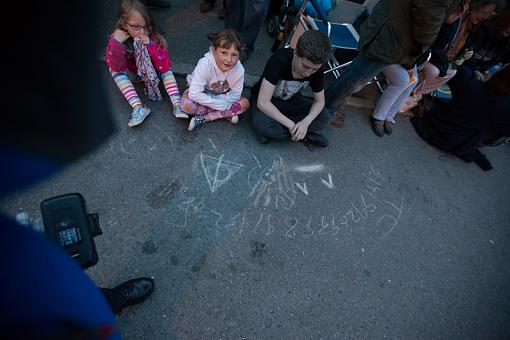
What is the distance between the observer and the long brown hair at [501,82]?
9.33ft

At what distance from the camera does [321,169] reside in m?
2.86

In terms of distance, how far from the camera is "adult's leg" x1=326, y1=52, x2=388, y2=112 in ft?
8.95

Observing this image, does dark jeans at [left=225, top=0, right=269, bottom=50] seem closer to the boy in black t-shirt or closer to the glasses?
the boy in black t-shirt

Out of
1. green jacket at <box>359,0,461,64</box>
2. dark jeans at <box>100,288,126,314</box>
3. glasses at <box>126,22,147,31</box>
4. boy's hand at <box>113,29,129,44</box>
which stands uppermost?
green jacket at <box>359,0,461,64</box>

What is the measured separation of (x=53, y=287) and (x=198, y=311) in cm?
141

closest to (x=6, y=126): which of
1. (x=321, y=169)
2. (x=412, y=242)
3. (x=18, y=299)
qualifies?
(x=18, y=299)

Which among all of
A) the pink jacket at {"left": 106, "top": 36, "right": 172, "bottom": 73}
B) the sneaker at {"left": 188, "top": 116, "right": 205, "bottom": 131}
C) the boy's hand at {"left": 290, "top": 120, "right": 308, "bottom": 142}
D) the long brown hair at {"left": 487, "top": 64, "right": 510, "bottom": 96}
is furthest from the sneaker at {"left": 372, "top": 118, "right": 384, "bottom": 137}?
the pink jacket at {"left": 106, "top": 36, "right": 172, "bottom": 73}

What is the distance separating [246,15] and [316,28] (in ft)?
2.55

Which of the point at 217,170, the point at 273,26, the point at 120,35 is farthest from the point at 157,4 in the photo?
the point at 217,170

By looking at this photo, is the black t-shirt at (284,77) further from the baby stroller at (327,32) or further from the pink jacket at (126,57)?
the pink jacket at (126,57)

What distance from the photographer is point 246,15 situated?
10.0 ft

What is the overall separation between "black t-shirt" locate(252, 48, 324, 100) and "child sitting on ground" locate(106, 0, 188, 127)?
85cm

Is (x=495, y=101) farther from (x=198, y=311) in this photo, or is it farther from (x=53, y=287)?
(x=53, y=287)

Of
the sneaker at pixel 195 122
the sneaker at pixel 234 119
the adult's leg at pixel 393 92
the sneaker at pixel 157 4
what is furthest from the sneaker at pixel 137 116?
the adult's leg at pixel 393 92
